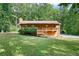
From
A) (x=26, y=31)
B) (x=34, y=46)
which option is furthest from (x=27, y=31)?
(x=34, y=46)

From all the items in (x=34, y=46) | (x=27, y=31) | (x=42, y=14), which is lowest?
(x=34, y=46)

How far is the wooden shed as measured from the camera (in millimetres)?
3643

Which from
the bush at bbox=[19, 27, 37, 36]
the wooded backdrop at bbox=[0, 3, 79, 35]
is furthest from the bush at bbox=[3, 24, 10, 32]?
the bush at bbox=[19, 27, 37, 36]

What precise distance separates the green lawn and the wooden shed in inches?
3.0

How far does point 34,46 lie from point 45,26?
27 centimetres

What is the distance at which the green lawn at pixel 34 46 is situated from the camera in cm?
362

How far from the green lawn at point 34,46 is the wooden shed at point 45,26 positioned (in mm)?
76

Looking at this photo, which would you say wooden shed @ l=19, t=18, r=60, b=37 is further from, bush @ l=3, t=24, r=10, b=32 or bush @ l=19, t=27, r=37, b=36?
bush @ l=3, t=24, r=10, b=32

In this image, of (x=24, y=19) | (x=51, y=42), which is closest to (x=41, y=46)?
(x=51, y=42)

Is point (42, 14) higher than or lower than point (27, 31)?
higher

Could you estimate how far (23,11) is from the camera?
3662 mm

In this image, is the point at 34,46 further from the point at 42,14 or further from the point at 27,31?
the point at 42,14

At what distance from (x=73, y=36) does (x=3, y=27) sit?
823 millimetres

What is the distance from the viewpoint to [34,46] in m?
3.63
